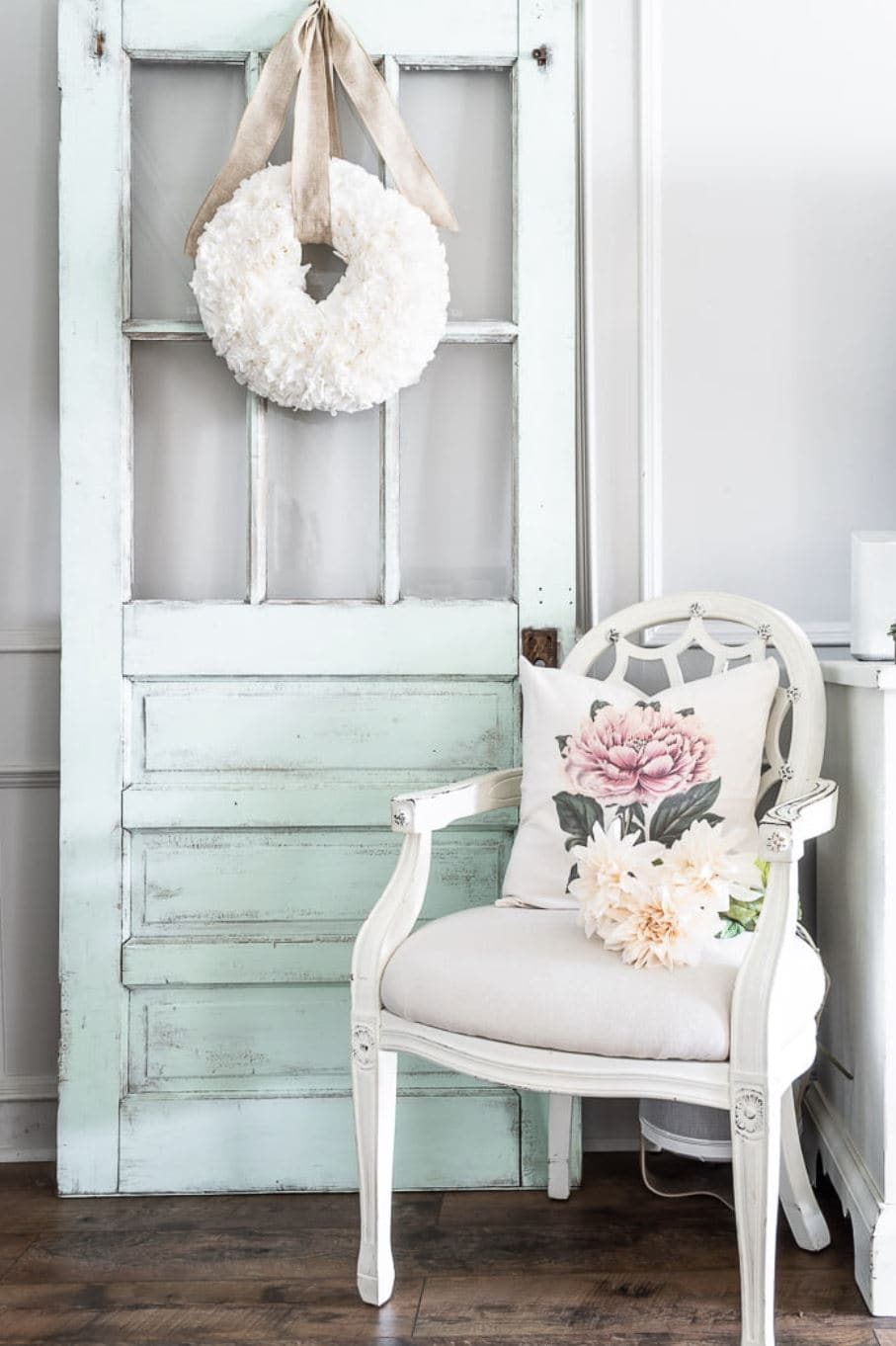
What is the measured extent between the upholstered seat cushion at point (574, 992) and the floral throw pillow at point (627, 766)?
0.53 feet

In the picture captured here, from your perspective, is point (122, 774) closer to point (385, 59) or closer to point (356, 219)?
point (356, 219)

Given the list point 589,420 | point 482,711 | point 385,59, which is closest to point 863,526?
point 589,420

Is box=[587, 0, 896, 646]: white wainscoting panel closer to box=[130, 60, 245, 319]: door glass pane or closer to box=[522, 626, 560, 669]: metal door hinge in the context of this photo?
box=[522, 626, 560, 669]: metal door hinge

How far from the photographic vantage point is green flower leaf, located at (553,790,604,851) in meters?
1.62

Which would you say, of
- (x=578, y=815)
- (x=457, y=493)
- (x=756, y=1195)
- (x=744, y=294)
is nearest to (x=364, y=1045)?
(x=578, y=815)

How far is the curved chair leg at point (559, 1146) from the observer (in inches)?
75.7

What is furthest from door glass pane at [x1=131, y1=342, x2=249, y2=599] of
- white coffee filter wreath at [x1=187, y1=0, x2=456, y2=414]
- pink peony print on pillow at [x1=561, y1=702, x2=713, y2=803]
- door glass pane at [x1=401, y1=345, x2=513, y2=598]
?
pink peony print on pillow at [x1=561, y1=702, x2=713, y2=803]

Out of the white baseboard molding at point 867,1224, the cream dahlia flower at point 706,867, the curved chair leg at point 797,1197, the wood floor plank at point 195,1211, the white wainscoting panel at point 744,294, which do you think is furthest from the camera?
the white wainscoting panel at point 744,294

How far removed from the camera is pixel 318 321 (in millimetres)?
1853

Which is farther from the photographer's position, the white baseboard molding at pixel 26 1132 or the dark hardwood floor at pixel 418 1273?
the white baseboard molding at pixel 26 1132

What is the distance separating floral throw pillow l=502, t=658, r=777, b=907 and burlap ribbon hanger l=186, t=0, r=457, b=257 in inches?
34.4

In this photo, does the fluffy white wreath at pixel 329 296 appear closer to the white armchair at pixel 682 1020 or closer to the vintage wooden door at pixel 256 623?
the vintage wooden door at pixel 256 623

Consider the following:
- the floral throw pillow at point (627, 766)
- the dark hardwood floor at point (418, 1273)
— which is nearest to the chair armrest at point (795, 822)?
the floral throw pillow at point (627, 766)

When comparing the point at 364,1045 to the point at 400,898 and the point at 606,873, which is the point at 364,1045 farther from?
the point at 606,873
